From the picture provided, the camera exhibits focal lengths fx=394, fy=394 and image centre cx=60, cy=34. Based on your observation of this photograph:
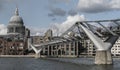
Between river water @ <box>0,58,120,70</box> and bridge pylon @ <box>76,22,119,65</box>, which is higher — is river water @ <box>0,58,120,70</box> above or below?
below

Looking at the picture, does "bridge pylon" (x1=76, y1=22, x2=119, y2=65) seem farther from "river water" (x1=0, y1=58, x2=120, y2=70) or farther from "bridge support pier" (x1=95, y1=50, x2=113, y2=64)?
"river water" (x1=0, y1=58, x2=120, y2=70)

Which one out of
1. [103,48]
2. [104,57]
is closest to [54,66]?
[104,57]

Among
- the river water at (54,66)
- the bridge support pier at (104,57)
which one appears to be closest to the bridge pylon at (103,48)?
the bridge support pier at (104,57)

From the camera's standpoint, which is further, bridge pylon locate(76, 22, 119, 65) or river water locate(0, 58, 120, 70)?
bridge pylon locate(76, 22, 119, 65)

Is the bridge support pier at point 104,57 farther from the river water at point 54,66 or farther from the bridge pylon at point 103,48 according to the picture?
the river water at point 54,66

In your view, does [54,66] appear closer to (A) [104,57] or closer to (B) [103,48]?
(A) [104,57]

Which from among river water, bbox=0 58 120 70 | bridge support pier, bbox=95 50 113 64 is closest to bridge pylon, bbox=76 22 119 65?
bridge support pier, bbox=95 50 113 64

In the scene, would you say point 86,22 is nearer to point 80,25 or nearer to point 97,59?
point 80,25

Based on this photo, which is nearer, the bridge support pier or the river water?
the river water

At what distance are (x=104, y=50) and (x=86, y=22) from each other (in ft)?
41.0

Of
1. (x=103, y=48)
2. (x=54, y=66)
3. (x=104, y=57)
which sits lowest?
(x=54, y=66)

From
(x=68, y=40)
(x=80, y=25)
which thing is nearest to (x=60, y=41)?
(x=68, y=40)

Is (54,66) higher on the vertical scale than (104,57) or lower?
lower

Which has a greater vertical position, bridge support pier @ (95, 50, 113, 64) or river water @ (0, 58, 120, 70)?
bridge support pier @ (95, 50, 113, 64)
